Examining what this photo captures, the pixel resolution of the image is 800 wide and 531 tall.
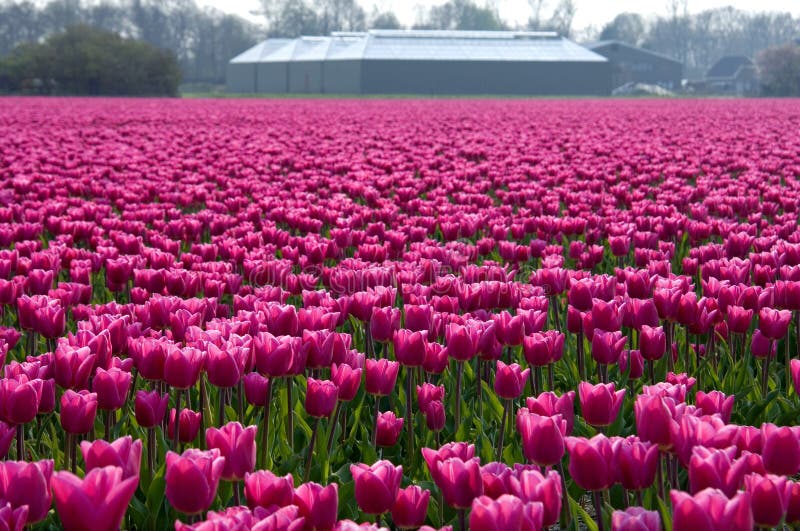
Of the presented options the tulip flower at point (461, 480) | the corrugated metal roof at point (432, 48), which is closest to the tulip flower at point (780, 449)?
the tulip flower at point (461, 480)

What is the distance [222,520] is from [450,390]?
7.23ft

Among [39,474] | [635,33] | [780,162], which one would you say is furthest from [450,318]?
[635,33]

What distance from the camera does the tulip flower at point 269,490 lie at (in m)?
1.87

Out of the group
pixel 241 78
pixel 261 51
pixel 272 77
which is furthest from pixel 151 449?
pixel 261 51

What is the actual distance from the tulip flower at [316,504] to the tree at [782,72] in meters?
76.6

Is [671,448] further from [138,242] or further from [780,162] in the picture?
[780,162]

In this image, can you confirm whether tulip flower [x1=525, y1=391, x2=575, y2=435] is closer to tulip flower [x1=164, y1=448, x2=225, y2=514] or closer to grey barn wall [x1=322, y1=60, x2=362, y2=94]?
tulip flower [x1=164, y1=448, x2=225, y2=514]

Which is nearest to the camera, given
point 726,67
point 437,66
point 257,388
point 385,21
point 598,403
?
point 598,403

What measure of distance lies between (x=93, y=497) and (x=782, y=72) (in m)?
78.4

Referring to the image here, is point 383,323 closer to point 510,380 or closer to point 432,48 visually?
point 510,380

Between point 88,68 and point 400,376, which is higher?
point 88,68

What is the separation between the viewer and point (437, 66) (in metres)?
75.9

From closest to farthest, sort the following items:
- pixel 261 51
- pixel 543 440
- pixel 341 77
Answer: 1. pixel 543 440
2. pixel 341 77
3. pixel 261 51

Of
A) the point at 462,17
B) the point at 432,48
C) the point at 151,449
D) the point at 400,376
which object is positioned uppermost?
the point at 462,17
